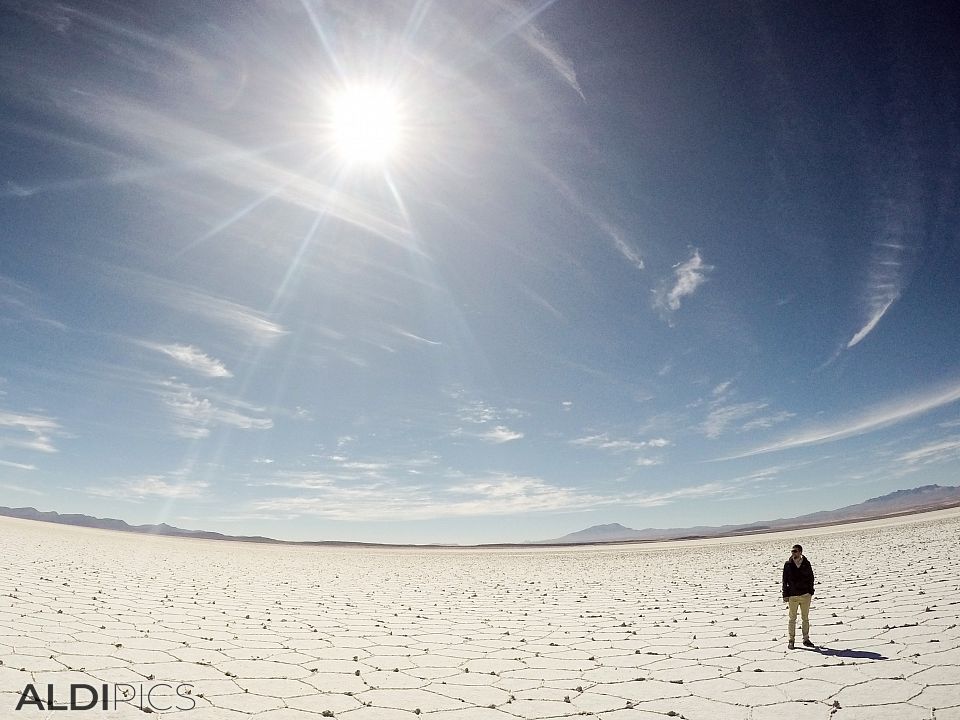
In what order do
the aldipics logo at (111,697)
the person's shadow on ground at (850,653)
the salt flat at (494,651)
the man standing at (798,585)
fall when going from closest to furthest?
the aldipics logo at (111,697) → the salt flat at (494,651) → the person's shadow on ground at (850,653) → the man standing at (798,585)

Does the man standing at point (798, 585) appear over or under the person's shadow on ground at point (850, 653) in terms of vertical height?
over

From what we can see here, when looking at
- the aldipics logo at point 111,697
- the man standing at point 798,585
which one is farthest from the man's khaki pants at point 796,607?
the aldipics logo at point 111,697

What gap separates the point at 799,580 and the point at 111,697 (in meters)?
7.22

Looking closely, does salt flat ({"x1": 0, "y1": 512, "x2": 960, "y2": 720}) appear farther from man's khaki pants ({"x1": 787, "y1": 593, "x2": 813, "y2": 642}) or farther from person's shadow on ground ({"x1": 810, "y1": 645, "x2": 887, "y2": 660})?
man's khaki pants ({"x1": 787, "y1": 593, "x2": 813, "y2": 642})

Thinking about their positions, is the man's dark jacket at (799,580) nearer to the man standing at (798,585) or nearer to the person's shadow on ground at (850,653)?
the man standing at (798,585)

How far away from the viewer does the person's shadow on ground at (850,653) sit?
5.32m

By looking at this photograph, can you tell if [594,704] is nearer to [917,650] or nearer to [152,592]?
[917,650]

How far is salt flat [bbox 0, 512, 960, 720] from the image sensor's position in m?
4.38

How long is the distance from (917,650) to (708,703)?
2.72m

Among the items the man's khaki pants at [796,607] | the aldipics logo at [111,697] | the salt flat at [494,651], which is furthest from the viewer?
the man's khaki pants at [796,607]

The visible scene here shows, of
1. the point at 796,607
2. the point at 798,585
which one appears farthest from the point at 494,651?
Answer: the point at 798,585

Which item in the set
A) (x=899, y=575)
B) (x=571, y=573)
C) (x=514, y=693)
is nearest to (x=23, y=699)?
(x=514, y=693)

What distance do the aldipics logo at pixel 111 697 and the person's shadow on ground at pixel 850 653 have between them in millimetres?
6239

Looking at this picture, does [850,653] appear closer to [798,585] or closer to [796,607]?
[796,607]
